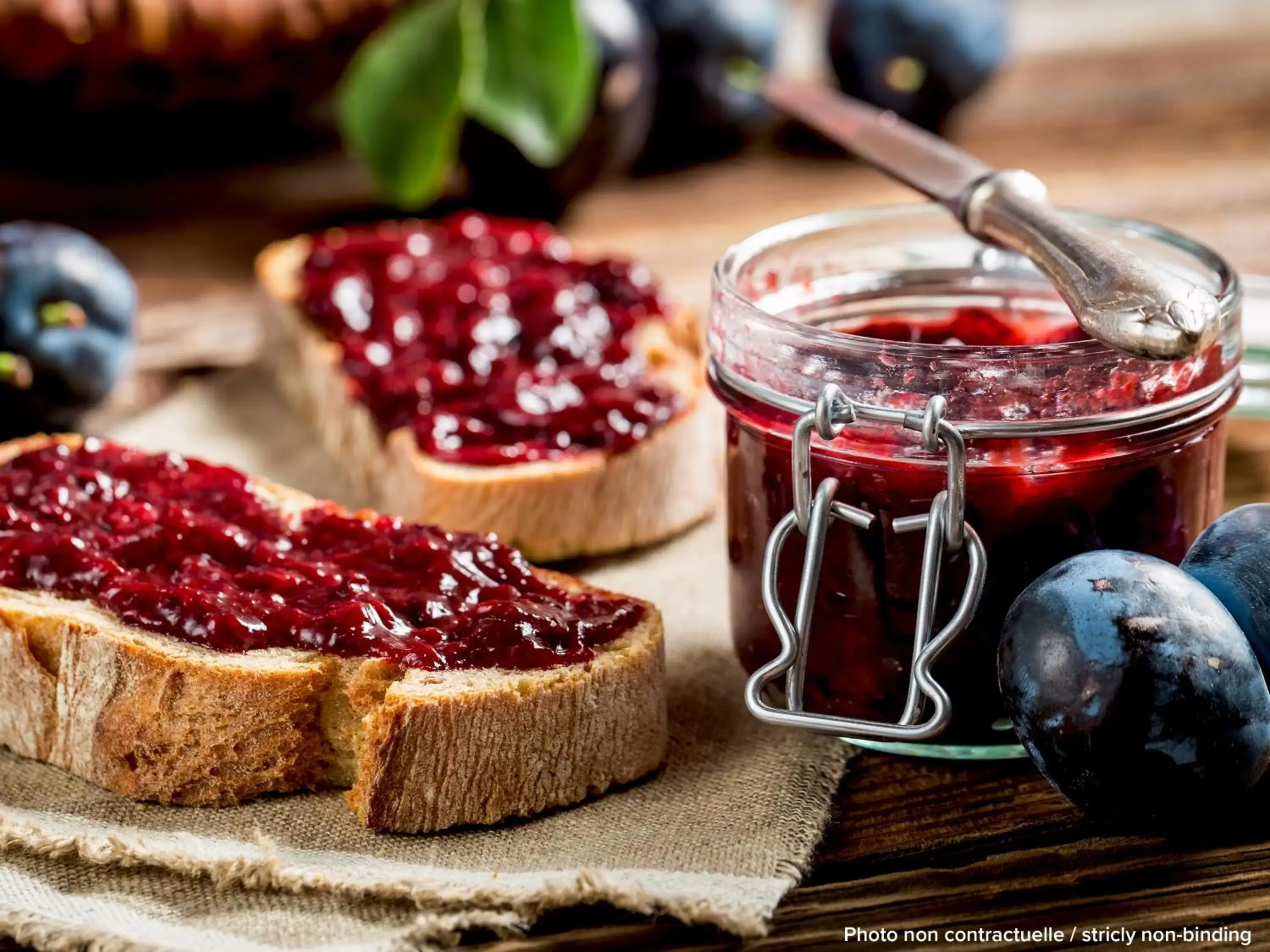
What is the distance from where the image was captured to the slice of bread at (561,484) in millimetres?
2617

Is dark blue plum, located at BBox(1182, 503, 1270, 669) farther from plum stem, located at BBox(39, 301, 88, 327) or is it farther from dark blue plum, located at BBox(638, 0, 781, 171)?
dark blue plum, located at BBox(638, 0, 781, 171)

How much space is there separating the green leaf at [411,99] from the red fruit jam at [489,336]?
0.50 ft

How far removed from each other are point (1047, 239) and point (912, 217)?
0.41 metres

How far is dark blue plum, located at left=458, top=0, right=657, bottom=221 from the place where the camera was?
3906 millimetres

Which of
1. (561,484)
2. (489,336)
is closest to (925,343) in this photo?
(561,484)

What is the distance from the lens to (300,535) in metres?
2.23

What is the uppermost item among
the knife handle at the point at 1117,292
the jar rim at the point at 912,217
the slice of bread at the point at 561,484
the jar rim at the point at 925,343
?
the knife handle at the point at 1117,292

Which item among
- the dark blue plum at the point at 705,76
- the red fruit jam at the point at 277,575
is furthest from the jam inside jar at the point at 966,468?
the dark blue plum at the point at 705,76

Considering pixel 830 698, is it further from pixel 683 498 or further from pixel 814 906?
pixel 683 498

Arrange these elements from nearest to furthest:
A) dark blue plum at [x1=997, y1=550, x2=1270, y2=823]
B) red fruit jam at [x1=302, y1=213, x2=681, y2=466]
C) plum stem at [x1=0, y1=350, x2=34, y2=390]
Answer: dark blue plum at [x1=997, y1=550, x2=1270, y2=823] < red fruit jam at [x1=302, y1=213, x2=681, y2=466] < plum stem at [x1=0, y1=350, x2=34, y2=390]

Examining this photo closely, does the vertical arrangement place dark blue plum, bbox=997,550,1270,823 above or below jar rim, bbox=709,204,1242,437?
below

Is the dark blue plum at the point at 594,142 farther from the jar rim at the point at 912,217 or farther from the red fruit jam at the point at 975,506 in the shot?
the red fruit jam at the point at 975,506

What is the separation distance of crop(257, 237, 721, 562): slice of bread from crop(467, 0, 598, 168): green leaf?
2.43 feet

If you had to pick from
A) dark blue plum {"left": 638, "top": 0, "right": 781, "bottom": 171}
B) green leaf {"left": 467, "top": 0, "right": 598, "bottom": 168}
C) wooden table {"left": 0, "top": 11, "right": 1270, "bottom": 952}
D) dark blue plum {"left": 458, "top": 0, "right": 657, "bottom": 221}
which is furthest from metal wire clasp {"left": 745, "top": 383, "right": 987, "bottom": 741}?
dark blue plum {"left": 638, "top": 0, "right": 781, "bottom": 171}
